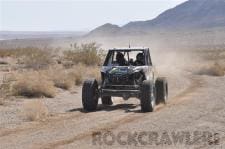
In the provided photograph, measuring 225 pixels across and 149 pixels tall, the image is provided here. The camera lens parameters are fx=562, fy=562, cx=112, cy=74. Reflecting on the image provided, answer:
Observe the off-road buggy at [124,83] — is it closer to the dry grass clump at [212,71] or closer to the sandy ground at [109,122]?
the sandy ground at [109,122]

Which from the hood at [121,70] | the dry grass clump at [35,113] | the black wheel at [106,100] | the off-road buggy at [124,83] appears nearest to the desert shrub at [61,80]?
the black wheel at [106,100]

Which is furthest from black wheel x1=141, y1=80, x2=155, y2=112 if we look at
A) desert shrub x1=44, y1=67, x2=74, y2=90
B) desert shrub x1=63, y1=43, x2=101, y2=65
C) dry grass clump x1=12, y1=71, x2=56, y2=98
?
desert shrub x1=63, y1=43, x2=101, y2=65

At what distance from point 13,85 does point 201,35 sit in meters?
144

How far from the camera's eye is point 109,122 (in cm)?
1509

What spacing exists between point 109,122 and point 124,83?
3.36 meters

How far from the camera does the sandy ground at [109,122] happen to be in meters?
12.3

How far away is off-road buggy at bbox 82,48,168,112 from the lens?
1730 centimetres

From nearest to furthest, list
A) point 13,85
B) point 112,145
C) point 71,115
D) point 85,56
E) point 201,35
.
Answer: point 112,145
point 71,115
point 13,85
point 85,56
point 201,35

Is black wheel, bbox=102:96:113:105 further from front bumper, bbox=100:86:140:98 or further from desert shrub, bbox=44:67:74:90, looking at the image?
desert shrub, bbox=44:67:74:90

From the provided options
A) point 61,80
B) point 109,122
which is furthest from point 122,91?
point 61,80

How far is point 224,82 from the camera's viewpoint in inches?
1158

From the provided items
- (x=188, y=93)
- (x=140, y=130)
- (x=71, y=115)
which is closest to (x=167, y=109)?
(x=71, y=115)

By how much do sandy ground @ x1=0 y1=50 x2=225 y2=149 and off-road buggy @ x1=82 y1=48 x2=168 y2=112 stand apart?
41 cm

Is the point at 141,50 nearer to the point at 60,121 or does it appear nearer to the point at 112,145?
the point at 60,121
